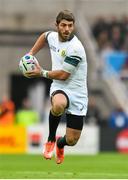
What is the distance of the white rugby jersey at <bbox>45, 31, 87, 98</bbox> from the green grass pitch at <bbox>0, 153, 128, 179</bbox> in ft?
4.13

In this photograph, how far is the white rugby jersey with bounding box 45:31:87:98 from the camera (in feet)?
40.3

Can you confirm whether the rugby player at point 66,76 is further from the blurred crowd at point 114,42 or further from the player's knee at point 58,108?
the blurred crowd at point 114,42

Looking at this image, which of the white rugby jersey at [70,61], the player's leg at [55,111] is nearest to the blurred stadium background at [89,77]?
the player's leg at [55,111]

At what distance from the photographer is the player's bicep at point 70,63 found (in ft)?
40.1

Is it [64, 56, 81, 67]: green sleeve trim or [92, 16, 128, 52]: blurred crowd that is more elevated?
[64, 56, 81, 67]: green sleeve trim

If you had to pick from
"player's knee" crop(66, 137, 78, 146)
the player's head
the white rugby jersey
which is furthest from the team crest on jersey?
"player's knee" crop(66, 137, 78, 146)

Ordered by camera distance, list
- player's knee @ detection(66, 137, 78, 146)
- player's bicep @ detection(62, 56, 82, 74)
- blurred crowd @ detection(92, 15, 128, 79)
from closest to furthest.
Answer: player's bicep @ detection(62, 56, 82, 74) → player's knee @ detection(66, 137, 78, 146) → blurred crowd @ detection(92, 15, 128, 79)

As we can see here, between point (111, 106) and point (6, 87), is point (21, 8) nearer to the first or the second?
point (6, 87)

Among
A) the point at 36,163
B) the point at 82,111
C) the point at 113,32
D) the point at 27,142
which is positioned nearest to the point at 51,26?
the point at 113,32

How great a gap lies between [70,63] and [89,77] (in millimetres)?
13241

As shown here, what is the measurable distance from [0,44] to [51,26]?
6.31 ft

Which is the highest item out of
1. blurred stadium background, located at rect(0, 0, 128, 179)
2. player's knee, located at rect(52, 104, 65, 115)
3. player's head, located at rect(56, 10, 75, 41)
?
player's head, located at rect(56, 10, 75, 41)

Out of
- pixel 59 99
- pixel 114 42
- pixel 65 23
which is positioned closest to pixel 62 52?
pixel 65 23

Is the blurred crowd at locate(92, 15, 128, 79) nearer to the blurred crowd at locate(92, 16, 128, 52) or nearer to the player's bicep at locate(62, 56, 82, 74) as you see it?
the blurred crowd at locate(92, 16, 128, 52)
